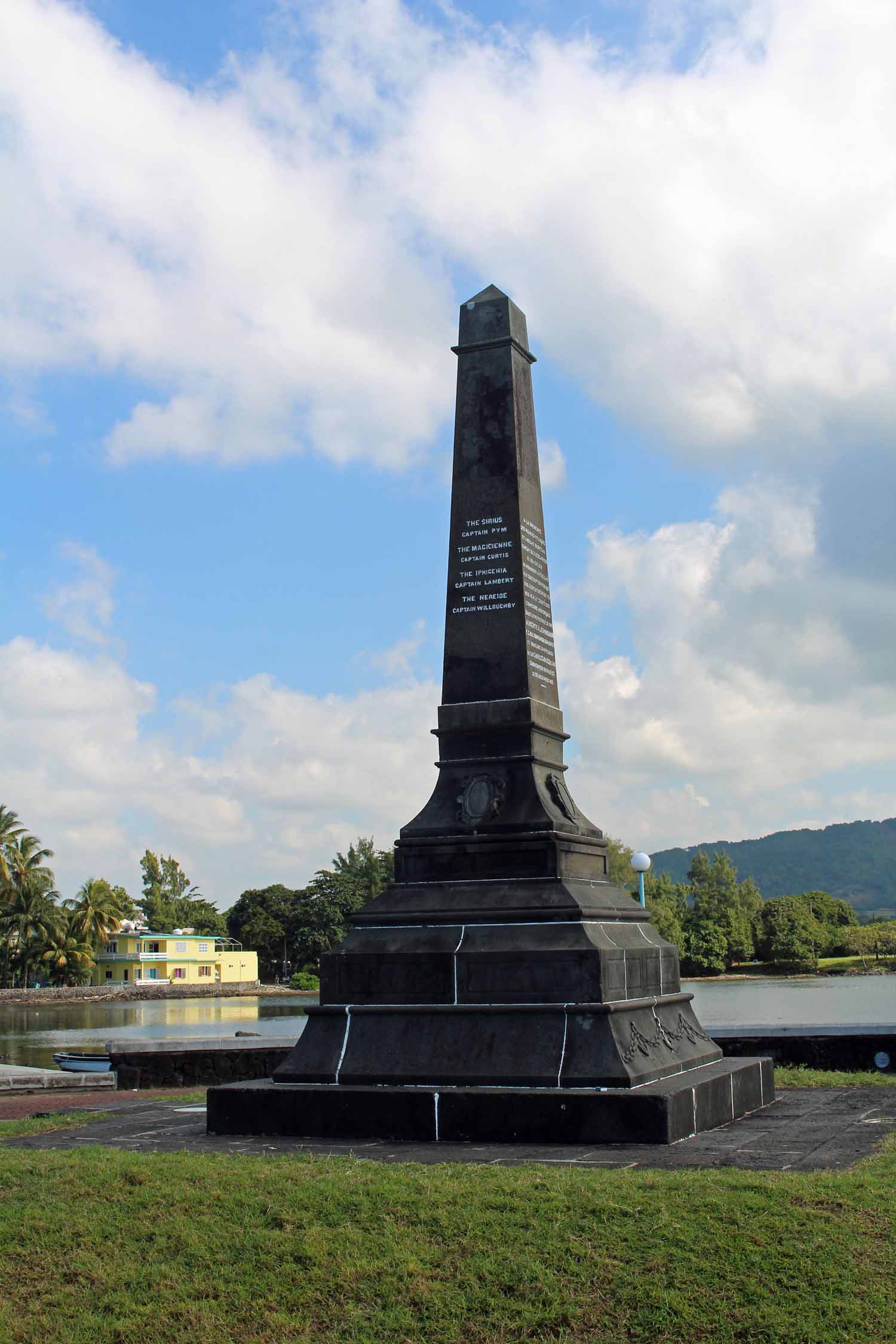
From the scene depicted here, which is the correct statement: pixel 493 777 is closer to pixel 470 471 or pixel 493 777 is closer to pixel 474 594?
pixel 474 594

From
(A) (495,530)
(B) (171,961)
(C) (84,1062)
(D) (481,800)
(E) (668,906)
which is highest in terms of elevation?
(A) (495,530)

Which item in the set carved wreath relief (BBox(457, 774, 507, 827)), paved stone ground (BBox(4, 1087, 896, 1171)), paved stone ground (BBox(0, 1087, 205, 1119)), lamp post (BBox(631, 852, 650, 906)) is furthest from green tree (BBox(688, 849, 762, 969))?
paved stone ground (BBox(4, 1087, 896, 1171))

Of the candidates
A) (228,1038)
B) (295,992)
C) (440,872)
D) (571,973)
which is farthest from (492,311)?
(295,992)

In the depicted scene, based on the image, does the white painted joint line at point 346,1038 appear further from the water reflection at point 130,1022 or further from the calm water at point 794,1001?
the water reflection at point 130,1022

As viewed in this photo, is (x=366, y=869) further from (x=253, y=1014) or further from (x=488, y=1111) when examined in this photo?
(x=488, y=1111)

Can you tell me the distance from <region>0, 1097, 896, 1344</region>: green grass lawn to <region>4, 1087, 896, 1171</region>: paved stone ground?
0.63 meters

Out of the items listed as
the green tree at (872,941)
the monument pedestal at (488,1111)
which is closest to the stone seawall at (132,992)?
the green tree at (872,941)

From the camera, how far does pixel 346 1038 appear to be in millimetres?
9039

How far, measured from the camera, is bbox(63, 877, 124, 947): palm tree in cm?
6875

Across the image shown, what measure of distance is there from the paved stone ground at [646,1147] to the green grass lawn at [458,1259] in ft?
2.07

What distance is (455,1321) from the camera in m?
4.77

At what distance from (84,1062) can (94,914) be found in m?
53.5

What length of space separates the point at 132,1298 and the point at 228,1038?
1084cm

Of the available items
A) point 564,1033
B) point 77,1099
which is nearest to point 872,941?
point 77,1099
